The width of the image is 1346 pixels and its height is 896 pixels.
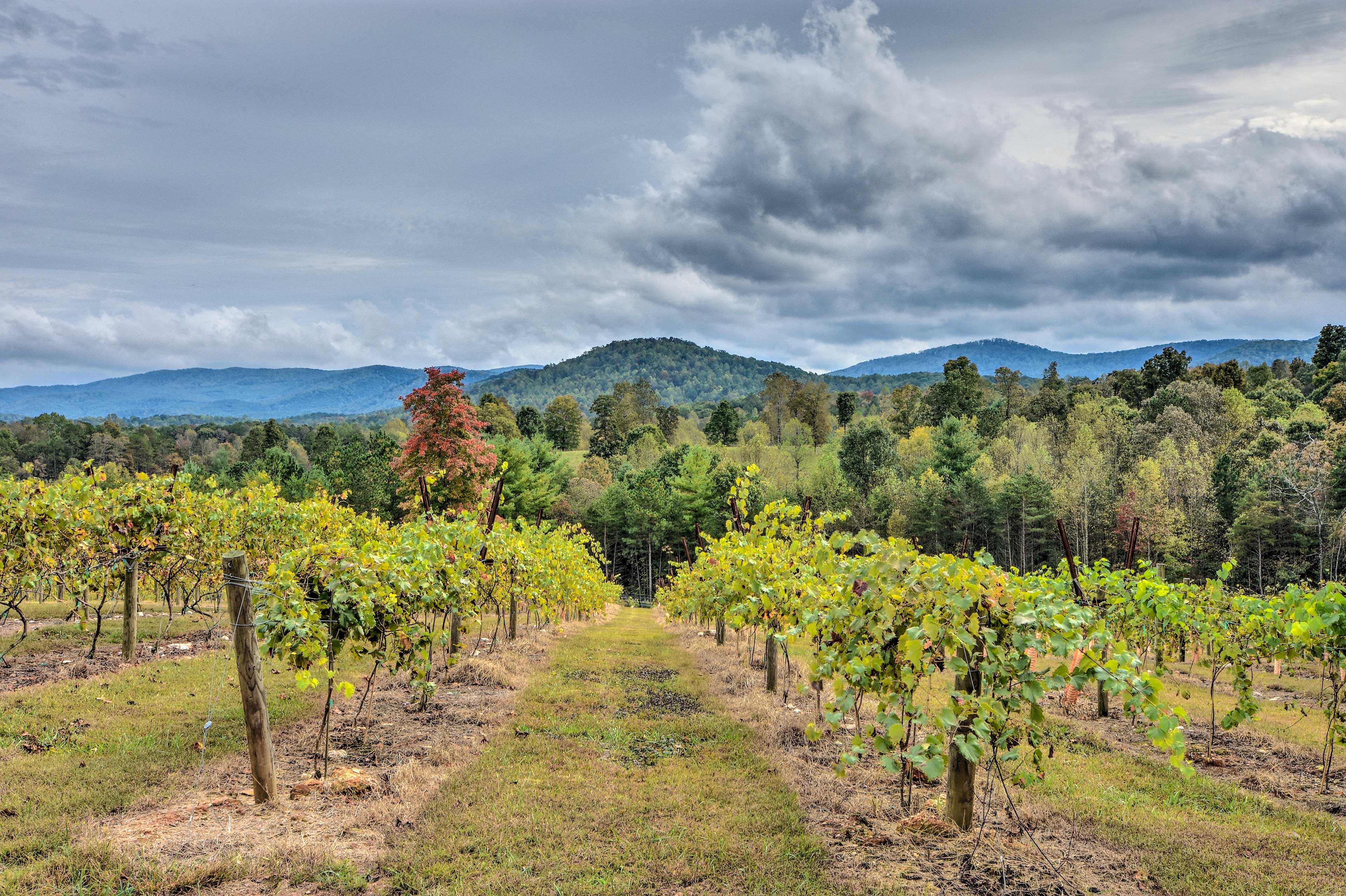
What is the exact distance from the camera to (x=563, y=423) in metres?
106

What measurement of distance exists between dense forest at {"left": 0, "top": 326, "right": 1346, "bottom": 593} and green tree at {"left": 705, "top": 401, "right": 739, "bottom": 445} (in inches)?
11.3

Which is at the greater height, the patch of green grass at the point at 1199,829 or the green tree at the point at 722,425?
the green tree at the point at 722,425

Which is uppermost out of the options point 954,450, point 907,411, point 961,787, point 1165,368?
point 1165,368

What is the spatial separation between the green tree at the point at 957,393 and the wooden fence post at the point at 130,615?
8386 cm

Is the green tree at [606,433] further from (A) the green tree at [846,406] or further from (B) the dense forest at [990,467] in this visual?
(A) the green tree at [846,406]

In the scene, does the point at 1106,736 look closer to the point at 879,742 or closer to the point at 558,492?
the point at 879,742

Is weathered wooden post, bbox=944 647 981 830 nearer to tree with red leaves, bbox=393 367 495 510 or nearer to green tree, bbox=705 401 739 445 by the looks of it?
tree with red leaves, bbox=393 367 495 510

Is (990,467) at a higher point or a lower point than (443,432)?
lower

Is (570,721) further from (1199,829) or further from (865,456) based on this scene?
(865,456)

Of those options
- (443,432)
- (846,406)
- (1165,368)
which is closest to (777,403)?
(846,406)

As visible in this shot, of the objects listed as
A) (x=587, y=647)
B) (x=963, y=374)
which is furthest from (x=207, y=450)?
(x=587, y=647)

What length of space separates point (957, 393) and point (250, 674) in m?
90.1

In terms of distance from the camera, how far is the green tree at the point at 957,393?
286 feet

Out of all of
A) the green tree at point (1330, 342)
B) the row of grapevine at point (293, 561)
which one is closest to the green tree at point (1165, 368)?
the green tree at point (1330, 342)
